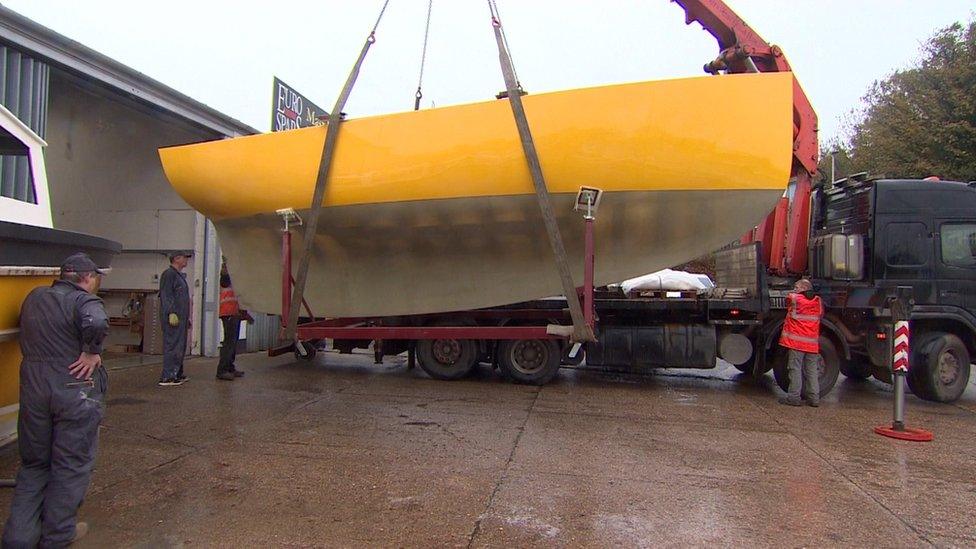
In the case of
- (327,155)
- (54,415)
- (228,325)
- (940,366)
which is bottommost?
(940,366)

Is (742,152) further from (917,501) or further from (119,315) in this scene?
(119,315)

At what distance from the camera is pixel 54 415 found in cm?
263

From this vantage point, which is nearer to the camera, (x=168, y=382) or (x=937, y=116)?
(x=168, y=382)

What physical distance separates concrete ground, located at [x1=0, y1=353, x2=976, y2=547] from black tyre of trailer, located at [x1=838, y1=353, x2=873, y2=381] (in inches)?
31.2

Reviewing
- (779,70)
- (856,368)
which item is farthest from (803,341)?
(779,70)

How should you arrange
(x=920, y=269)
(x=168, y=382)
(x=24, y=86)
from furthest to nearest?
(x=168, y=382), (x=920, y=269), (x=24, y=86)

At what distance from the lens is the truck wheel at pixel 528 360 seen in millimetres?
6797

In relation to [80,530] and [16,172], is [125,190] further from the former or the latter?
[80,530]

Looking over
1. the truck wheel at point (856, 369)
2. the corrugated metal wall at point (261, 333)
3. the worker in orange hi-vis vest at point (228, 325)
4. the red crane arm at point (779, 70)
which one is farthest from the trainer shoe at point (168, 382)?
the truck wheel at point (856, 369)

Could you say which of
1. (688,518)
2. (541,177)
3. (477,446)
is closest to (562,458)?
(477,446)

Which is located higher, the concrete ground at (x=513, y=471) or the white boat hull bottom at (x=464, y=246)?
the white boat hull bottom at (x=464, y=246)

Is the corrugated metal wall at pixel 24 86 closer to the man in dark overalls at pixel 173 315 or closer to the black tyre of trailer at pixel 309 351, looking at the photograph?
the man in dark overalls at pixel 173 315

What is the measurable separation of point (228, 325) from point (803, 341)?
665cm

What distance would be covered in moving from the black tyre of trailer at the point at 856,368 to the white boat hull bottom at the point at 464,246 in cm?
346
